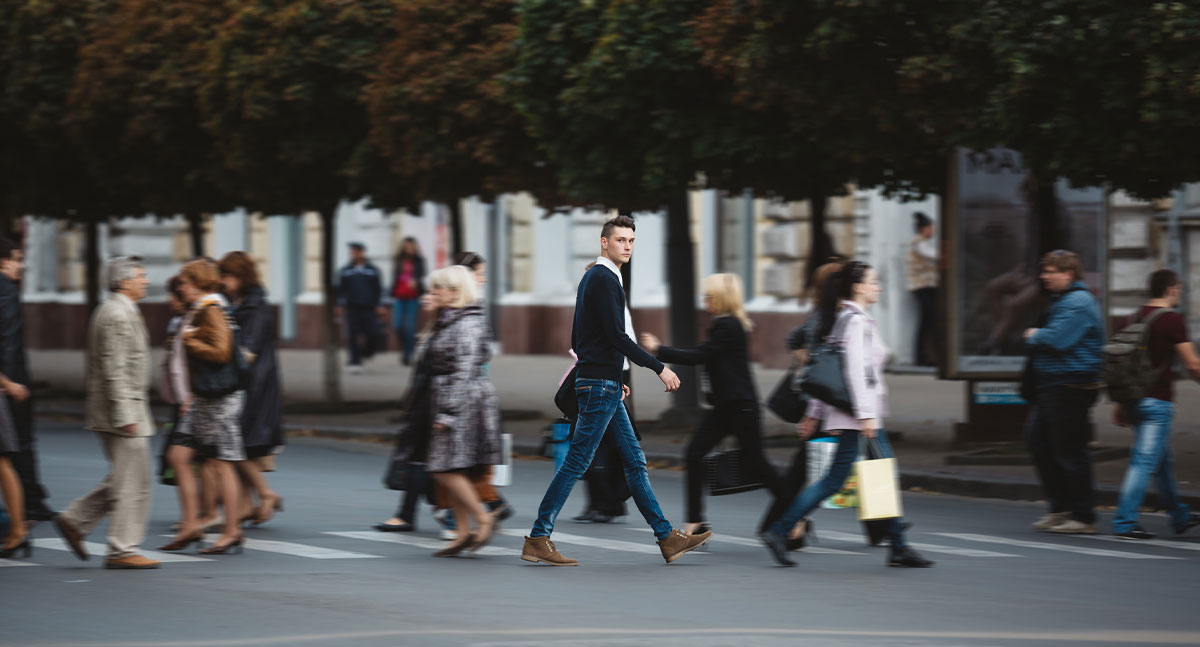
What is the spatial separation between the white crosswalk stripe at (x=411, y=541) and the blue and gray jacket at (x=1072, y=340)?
328cm

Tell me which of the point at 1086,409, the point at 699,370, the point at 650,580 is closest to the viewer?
the point at 650,580

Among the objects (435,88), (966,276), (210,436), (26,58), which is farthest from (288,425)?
(210,436)

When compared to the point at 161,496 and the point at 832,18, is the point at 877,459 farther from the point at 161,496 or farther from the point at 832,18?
the point at 161,496

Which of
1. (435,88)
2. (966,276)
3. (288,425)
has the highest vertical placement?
(435,88)

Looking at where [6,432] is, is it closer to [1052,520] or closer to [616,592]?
[616,592]

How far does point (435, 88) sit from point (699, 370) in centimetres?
392

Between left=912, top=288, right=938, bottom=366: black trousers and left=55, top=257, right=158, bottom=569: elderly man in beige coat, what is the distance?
1487 cm

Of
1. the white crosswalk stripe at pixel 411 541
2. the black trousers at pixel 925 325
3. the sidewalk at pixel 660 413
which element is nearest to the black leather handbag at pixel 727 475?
the white crosswalk stripe at pixel 411 541

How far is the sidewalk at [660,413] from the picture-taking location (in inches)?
528

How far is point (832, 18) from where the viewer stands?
43.5ft

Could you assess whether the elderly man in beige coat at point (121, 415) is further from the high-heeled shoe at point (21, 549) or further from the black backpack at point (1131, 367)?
the black backpack at point (1131, 367)

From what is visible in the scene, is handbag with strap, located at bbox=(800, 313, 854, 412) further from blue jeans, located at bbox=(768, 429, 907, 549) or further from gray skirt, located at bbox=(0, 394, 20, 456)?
gray skirt, located at bbox=(0, 394, 20, 456)

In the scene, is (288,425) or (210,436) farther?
(288,425)

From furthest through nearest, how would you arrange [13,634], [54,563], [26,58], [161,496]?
1. [26,58]
2. [161,496]
3. [54,563]
4. [13,634]
